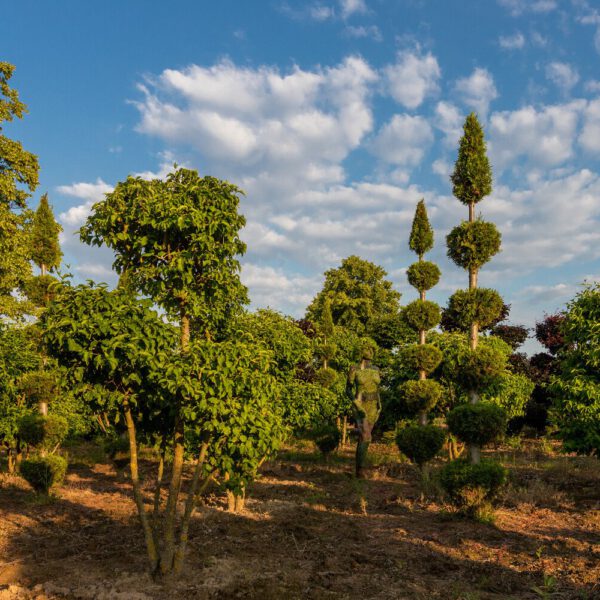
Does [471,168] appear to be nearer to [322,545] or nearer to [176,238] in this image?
[176,238]

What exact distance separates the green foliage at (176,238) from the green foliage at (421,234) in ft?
30.8

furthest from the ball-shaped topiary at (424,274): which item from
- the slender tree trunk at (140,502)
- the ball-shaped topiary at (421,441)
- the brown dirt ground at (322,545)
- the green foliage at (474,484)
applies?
the slender tree trunk at (140,502)

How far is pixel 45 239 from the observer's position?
58.0 feet

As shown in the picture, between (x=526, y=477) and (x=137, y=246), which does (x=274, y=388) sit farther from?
(x=526, y=477)

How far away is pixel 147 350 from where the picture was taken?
6266 mm

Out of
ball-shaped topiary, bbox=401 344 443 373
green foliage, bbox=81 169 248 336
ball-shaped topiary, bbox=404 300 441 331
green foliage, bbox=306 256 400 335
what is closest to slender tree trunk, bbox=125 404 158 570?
green foliage, bbox=81 169 248 336

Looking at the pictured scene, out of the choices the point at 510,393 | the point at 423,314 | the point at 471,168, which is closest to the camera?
the point at 471,168

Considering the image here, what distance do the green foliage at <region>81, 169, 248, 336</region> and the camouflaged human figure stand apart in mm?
6700

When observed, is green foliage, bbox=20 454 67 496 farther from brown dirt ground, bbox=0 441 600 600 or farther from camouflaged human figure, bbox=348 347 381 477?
camouflaged human figure, bbox=348 347 381 477

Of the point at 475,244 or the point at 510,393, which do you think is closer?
the point at 475,244

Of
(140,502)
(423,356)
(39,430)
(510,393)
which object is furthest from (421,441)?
(39,430)

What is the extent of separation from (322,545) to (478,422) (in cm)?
492

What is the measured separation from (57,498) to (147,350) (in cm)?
850

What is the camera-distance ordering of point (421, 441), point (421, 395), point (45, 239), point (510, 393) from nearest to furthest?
point (421, 441), point (421, 395), point (45, 239), point (510, 393)
